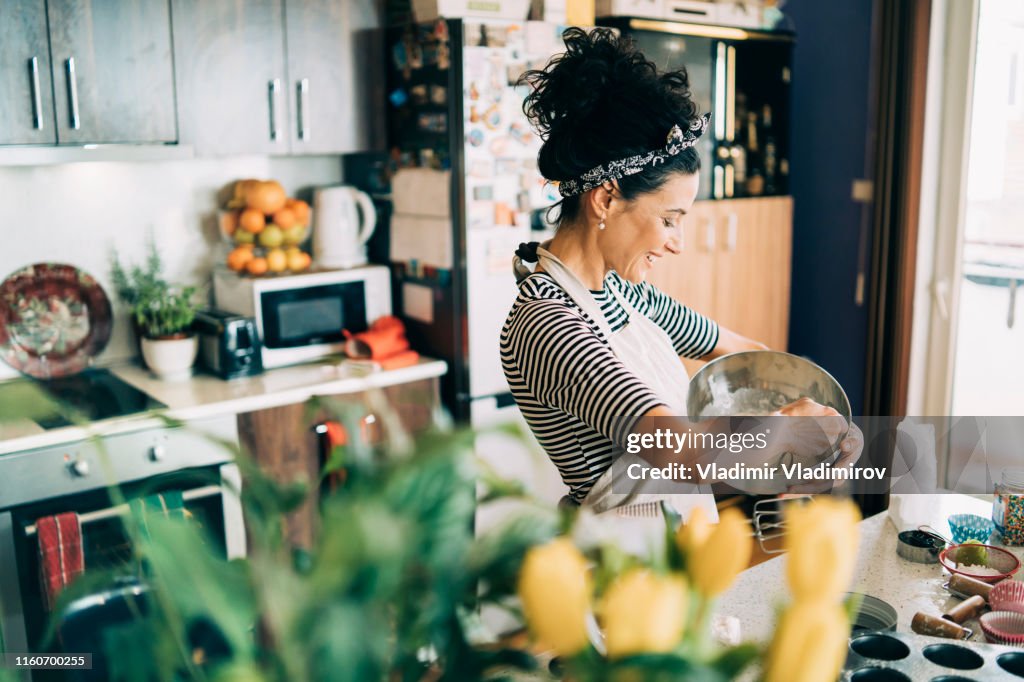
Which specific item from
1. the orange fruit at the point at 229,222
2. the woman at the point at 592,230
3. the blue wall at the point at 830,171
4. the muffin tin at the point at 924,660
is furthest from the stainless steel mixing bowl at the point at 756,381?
the blue wall at the point at 830,171

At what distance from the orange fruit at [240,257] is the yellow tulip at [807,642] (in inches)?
107

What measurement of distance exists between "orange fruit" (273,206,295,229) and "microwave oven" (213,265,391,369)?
7.1 inches

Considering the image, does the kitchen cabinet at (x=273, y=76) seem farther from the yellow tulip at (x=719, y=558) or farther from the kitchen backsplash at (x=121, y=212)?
the yellow tulip at (x=719, y=558)

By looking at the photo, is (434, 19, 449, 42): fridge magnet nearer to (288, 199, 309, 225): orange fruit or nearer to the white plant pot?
(288, 199, 309, 225): orange fruit

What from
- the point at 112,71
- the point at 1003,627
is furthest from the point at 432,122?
the point at 1003,627

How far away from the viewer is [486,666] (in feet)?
1.57

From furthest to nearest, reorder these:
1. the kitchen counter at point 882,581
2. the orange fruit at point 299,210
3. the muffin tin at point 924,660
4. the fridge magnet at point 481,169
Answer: the orange fruit at point 299,210 → the fridge magnet at point 481,169 → the kitchen counter at point 882,581 → the muffin tin at point 924,660

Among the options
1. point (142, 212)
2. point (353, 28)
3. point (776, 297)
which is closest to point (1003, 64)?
point (776, 297)

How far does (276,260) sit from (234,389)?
509 mm

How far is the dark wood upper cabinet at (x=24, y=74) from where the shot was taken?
234 centimetres

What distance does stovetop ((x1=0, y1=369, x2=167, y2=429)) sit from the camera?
2396 mm

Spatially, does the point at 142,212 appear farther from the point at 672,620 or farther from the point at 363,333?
the point at 672,620

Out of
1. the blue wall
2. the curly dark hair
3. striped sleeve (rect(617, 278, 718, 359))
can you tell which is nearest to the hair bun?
the curly dark hair

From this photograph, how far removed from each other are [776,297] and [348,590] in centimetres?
349
